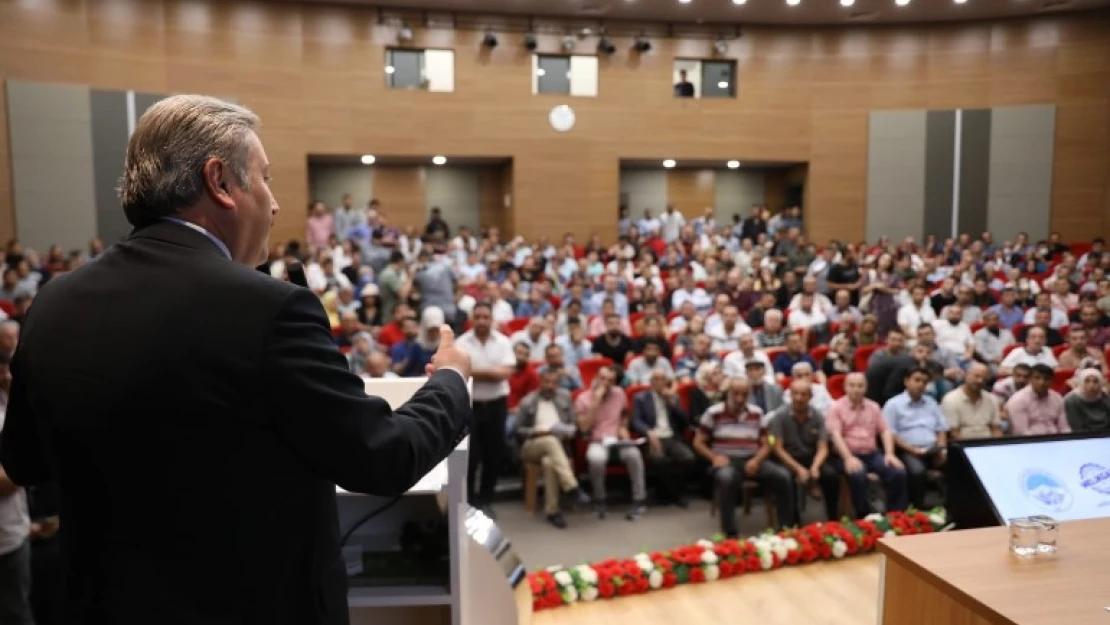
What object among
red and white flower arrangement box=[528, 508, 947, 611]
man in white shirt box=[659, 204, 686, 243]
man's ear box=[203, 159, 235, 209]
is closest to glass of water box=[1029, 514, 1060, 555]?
man's ear box=[203, 159, 235, 209]

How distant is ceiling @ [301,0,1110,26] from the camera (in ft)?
42.1

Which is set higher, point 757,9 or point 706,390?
point 757,9

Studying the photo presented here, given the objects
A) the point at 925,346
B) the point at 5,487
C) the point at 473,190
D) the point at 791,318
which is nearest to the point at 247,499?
the point at 5,487

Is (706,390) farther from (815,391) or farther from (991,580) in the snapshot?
(991,580)

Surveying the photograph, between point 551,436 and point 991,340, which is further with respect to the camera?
point 991,340

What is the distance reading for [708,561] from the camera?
4137mm

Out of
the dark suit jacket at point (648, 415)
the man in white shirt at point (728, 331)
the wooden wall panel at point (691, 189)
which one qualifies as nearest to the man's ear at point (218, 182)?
the dark suit jacket at point (648, 415)

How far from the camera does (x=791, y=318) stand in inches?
338

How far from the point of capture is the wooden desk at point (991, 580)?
4.97ft

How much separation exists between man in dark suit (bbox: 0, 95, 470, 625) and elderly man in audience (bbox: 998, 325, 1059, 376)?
7.07m

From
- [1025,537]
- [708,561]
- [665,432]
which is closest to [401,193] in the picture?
[665,432]

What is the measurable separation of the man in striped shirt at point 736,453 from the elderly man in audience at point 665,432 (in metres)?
0.16

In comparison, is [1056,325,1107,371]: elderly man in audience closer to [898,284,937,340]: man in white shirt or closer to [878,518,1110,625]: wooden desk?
[898,284,937,340]: man in white shirt

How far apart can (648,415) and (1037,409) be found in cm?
274
